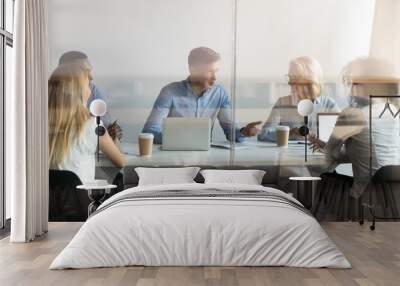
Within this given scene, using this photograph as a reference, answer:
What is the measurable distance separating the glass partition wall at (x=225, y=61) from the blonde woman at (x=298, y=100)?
0.01 meters

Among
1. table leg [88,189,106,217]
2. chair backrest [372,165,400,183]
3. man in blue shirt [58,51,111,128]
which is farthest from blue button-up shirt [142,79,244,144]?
chair backrest [372,165,400,183]

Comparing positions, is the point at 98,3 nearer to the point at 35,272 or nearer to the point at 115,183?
the point at 115,183

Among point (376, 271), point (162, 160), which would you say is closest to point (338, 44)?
point (162, 160)

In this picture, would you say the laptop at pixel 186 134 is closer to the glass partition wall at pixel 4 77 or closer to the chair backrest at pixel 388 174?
the glass partition wall at pixel 4 77

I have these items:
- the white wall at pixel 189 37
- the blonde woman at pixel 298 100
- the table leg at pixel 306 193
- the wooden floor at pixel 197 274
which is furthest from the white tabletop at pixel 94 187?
the table leg at pixel 306 193

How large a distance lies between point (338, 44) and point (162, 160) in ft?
8.55

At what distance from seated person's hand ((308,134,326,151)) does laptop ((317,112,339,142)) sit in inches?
1.8

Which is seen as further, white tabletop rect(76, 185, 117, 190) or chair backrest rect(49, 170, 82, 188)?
chair backrest rect(49, 170, 82, 188)

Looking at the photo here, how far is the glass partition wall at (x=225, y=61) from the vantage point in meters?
7.75

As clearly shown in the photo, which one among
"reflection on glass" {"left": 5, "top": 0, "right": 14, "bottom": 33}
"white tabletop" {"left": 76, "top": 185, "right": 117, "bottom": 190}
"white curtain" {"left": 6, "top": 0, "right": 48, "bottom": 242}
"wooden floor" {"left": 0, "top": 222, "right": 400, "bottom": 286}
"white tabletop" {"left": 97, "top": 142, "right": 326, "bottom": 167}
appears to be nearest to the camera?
"wooden floor" {"left": 0, "top": 222, "right": 400, "bottom": 286}

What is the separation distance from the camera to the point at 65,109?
25.5 feet

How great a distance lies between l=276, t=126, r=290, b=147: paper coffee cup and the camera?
7.77 m

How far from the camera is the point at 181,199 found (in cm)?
543

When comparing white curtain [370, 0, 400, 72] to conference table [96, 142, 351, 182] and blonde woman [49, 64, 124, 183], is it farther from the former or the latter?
blonde woman [49, 64, 124, 183]
